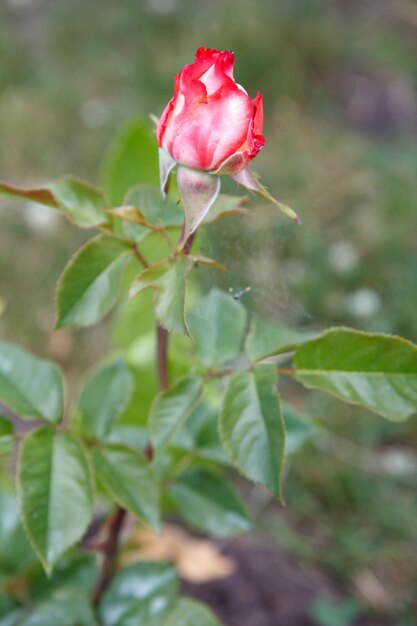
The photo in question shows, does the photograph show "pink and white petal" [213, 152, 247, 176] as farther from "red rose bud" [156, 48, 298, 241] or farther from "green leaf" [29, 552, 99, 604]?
"green leaf" [29, 552, 99, 604]

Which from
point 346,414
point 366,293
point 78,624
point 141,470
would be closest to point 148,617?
point 78,624

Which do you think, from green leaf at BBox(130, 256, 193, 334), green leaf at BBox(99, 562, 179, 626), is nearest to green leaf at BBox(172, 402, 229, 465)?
green leaf at BBox(99, 562, 179, 626)

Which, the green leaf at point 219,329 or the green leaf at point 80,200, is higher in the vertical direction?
the green leaf at point 80,200

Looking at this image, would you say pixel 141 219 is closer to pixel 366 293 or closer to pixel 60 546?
pixel 60 546

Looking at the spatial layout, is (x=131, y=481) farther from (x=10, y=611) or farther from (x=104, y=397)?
(x=10, y=611)

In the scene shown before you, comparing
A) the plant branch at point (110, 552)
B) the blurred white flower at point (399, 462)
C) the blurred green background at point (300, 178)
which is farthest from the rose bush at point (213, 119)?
the blurred white flower at point (399, 462)

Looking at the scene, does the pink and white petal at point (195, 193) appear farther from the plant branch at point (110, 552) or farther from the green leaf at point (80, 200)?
the plant branch at point (110, 552)

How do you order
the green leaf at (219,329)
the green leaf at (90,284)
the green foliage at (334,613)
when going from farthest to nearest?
the green foliage at (334,613) → the green leaf at (219,329) → the green leaf at (90,284)

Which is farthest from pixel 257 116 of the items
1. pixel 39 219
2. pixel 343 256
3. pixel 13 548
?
pixel 39 219
